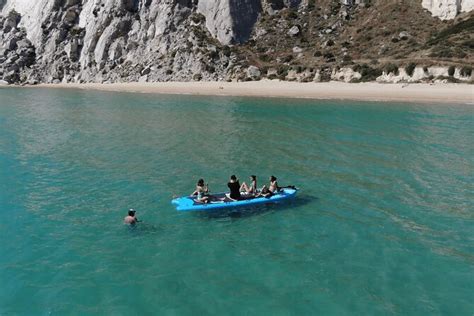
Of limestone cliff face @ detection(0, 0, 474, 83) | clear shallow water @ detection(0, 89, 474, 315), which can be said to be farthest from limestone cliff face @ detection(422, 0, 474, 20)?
clear shallow water @ detection(0, 89, 474, 315)

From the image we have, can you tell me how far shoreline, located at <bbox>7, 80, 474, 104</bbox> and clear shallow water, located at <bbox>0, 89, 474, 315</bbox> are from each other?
21.8 m

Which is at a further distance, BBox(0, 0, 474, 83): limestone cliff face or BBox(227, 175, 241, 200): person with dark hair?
BBox(0, 0, 474, 83): limestone cliff face

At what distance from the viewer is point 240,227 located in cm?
1691

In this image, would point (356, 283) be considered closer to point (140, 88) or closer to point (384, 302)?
point (384, 302)

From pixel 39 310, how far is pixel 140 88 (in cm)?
7250

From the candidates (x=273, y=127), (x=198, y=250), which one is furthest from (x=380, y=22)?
(x=198, y=250)

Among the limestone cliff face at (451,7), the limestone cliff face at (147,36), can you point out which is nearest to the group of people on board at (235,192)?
the limestone cliff face at (147,36)

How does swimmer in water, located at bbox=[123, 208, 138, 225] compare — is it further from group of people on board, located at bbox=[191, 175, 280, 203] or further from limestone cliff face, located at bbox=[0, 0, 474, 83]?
limestone cliff face, located at bbox=[0, 0, 474, 83]

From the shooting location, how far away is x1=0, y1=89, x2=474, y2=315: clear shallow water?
11852 mm

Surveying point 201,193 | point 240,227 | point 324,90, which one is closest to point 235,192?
point 201,193

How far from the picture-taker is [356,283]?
494 inches

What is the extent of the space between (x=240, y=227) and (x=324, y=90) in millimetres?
50533

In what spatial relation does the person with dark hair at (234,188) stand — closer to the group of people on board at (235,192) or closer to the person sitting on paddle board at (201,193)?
the group of people on board at (235,192)

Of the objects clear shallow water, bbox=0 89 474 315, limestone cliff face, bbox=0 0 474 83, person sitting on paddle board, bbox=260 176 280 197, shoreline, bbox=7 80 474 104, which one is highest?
limestone cliff face, bbox=0 0 474 83
